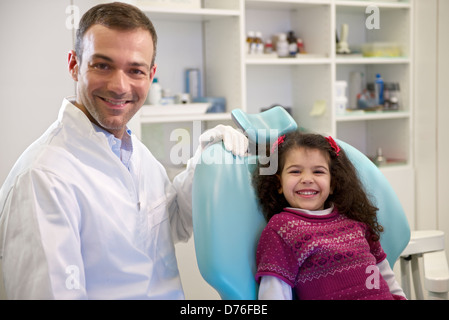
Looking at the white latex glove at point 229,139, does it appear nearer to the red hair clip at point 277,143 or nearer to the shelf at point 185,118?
the red hair clip at point 277,143

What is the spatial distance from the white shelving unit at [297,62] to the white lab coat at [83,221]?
1.00m

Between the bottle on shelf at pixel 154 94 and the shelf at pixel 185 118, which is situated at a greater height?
the bottle on shelf at pixel 154 94

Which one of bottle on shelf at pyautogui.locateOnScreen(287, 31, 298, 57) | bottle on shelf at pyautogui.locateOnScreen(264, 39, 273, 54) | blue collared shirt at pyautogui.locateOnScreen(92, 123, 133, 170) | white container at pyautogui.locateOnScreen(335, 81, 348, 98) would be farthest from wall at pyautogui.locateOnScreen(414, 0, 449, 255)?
blue collared shirt at pyautogui.locateOnScreen(92, 123, 133, 170)

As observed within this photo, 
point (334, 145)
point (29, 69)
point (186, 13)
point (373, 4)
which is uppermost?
point (373, 4)

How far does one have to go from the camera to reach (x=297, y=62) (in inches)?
106

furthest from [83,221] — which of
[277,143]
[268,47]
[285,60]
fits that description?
[268,47]

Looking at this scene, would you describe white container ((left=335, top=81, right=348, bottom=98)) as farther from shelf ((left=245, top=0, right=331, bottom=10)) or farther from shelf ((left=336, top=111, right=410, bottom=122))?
shelf ((left=245, top=0, right=331, bottom=10))

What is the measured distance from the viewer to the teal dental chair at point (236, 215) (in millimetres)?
1246

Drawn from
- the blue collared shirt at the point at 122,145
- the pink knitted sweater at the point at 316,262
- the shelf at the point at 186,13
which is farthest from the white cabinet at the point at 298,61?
the pink knitted sweater at the point at 316,262

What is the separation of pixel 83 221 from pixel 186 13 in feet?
4.68

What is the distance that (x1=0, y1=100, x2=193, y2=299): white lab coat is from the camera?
43.9 inches

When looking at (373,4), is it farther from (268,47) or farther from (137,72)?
(137,72)

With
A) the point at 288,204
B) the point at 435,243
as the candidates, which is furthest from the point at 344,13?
the point at 288,204

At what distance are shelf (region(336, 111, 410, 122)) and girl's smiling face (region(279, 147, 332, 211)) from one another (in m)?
1.43
